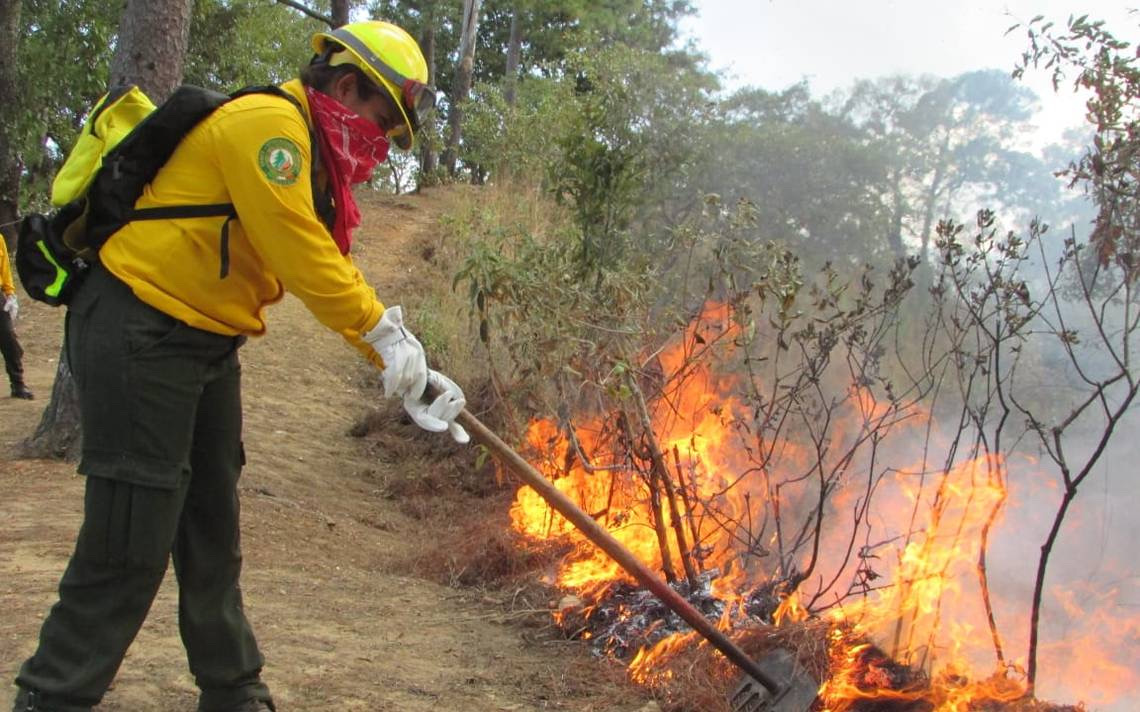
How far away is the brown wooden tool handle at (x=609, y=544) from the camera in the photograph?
121 inches

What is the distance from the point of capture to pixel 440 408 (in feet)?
9.54

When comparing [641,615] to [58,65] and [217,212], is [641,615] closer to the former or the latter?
[217,212]

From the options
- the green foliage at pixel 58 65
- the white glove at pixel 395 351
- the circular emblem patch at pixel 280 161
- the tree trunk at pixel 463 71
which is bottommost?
the white glove at pixel 395 351

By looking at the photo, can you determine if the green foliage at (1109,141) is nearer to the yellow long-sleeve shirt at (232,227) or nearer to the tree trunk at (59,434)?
the yellow long-sleeve shirt at (232,227)

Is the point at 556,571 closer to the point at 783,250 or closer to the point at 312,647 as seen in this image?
the point at 312,647

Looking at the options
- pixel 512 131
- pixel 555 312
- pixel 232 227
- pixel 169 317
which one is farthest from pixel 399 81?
pixel 512 131

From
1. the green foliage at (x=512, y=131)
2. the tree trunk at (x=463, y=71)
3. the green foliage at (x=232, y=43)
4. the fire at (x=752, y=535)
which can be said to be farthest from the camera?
the tree trunk at (x=463, y=71)

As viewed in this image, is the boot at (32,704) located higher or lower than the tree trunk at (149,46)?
lower

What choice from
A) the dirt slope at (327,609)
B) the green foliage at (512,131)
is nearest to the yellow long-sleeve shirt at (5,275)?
the dirt slope at (327,609)

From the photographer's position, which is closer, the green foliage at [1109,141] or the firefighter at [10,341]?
the green foliage at [1109,141]

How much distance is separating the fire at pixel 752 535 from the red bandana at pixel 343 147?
6.50 feet

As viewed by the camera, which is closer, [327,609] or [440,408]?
[440,408]

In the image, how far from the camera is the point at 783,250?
14.5ft

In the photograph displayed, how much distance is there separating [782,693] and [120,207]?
2793mm
